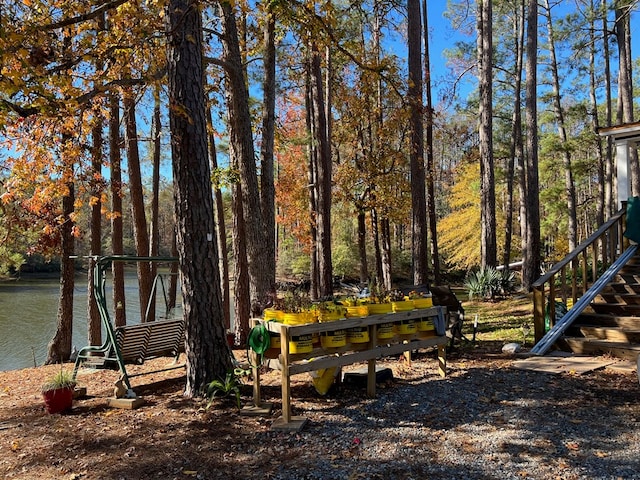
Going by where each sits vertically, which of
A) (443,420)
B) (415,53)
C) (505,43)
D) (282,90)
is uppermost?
(505,43)

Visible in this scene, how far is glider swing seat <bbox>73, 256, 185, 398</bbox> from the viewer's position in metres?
4.88

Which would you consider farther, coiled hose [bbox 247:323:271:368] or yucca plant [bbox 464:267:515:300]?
yucca plant [bbox 464:267:515:300]

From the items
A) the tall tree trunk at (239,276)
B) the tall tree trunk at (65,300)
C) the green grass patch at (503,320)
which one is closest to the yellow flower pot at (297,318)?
the green grass patch at (503,320)

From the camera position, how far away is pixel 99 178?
7379mm

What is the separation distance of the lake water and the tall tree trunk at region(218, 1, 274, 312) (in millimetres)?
3445

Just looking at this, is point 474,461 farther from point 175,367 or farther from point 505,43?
point 505,43

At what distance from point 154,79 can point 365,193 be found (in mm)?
12376

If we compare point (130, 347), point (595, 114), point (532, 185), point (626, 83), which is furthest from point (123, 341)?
point (595, 114)

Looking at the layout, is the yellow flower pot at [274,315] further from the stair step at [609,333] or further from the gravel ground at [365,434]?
the stair step at [609,333]

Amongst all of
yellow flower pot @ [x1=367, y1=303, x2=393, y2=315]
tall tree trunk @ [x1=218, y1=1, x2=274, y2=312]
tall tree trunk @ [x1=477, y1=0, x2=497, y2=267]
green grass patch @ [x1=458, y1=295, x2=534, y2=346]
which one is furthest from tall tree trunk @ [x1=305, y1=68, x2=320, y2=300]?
yellow flower pot @ [x1=367, y1=303, x2=393, y2=315]

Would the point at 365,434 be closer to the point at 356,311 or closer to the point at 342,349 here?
the point at 342,349

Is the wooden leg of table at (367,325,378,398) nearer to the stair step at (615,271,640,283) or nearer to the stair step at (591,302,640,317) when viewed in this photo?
the stair step at (591,302,640,317)

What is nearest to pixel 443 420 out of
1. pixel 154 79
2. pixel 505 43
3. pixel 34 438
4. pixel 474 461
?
pixel 474 461

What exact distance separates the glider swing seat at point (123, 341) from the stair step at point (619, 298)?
577 cm
